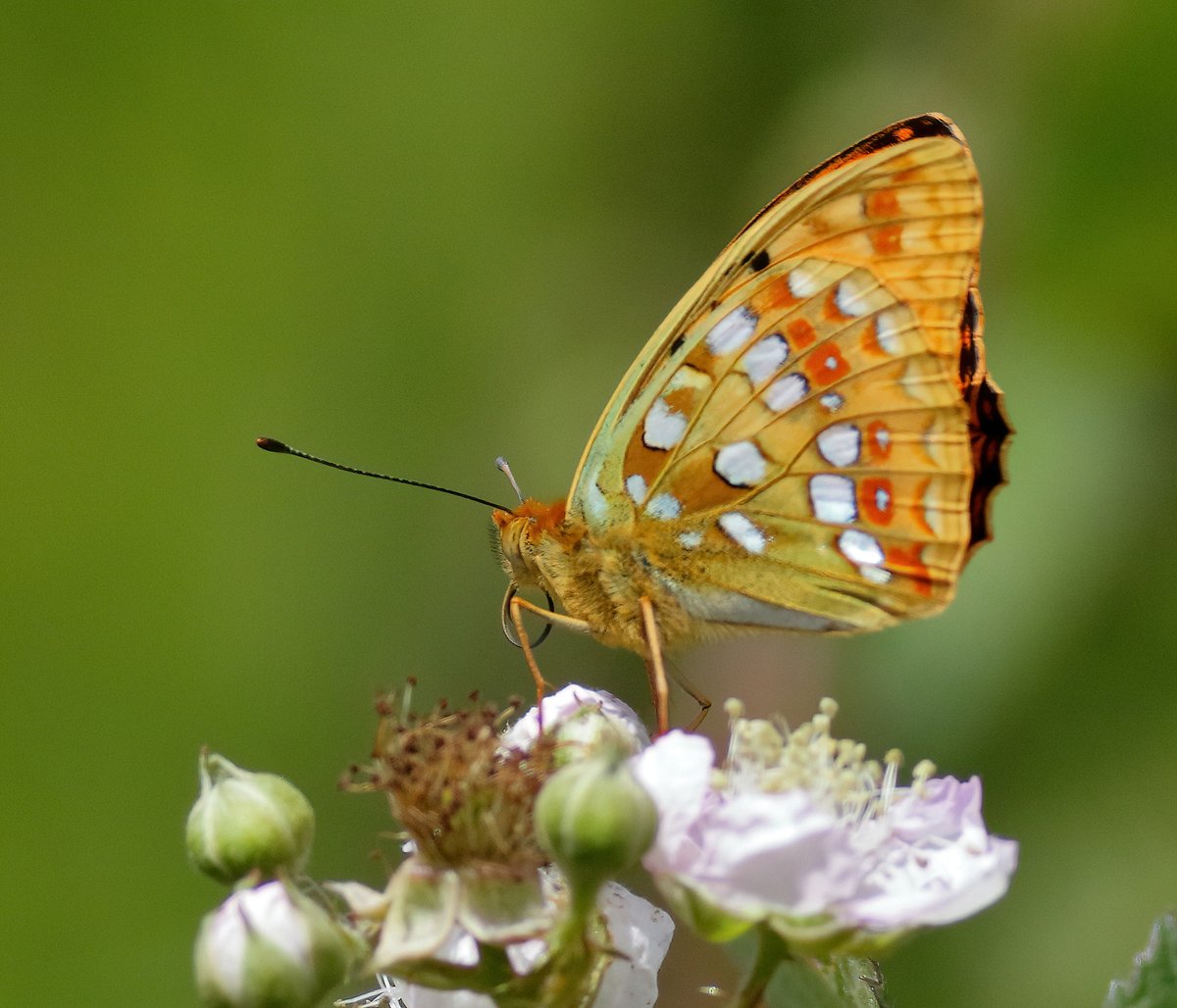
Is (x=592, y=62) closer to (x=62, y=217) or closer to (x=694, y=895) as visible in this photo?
(x=62, y=217)

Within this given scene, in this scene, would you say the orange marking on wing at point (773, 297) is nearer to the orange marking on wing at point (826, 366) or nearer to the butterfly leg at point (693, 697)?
the orange marking on wing at point (826, 366)

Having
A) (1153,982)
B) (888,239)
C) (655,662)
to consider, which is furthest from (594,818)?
(888,239)

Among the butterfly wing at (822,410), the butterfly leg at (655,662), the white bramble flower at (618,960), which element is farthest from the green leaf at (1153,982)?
the butterfly wing at (822,410)

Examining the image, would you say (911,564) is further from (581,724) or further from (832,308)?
(581,724)

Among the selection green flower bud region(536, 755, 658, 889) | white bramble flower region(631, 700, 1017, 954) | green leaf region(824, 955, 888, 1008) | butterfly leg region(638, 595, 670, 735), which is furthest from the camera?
butterfly leg region(638, 595, 670, 735)

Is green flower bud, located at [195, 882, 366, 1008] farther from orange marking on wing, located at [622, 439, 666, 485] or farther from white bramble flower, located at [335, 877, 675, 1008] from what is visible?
orange marking on wing, located at [622, 439, 666, 485]

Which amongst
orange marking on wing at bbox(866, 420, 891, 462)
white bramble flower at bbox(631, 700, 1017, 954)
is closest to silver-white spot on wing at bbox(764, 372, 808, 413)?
orange marking on wing at bbox(866, 420, 891, 462)
